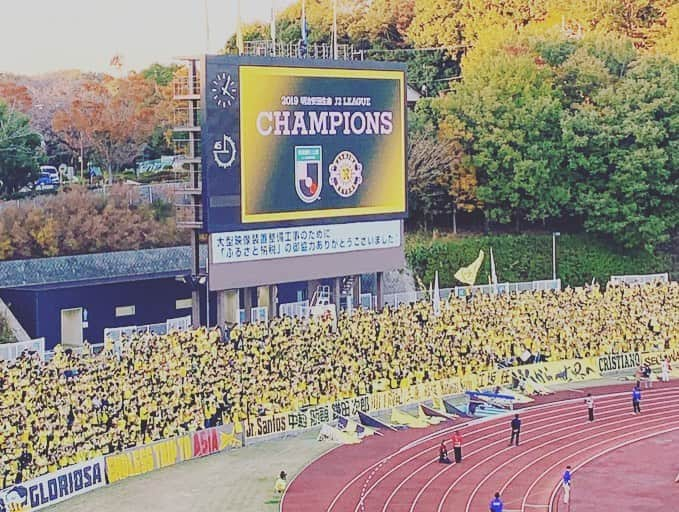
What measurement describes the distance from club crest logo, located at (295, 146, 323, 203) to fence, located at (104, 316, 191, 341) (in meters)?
5.29

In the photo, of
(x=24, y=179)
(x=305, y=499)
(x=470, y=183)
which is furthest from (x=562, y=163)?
(x=305, y=499)

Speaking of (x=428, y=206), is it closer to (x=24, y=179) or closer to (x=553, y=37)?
(x=553, y=37)

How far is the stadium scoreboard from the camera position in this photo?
119 feet

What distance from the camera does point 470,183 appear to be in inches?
2218

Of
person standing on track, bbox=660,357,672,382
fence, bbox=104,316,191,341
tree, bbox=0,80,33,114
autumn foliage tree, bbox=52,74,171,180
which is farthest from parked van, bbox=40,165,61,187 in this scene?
person standing on track, bbox=660,357,672,382

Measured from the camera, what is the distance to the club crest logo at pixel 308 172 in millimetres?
38312

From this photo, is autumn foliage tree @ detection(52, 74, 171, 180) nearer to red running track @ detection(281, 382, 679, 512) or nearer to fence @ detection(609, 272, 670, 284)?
fence @ detection(609, 272, 670, 284)

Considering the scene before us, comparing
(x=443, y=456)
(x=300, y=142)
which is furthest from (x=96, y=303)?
(x=443, y=456)

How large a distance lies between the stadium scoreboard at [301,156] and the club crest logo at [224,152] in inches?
1.1

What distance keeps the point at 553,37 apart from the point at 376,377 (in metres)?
27.0

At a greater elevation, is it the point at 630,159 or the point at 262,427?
the point at 630,159

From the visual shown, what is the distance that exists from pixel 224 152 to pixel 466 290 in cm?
1462

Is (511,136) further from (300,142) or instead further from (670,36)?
(300,142)

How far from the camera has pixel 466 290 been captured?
48.2 m
